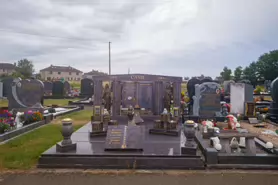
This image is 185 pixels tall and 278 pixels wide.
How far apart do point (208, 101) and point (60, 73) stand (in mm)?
90959

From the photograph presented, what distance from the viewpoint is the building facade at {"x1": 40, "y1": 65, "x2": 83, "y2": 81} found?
96150 mm

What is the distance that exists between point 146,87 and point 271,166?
978cm

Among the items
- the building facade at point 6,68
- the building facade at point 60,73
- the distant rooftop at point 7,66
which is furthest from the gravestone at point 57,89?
the distant rooftop at point 7,66

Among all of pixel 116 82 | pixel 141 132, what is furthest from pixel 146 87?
pixel 141 132

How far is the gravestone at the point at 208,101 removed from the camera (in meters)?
14.3

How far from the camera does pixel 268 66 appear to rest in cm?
6228

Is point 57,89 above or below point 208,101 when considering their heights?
above

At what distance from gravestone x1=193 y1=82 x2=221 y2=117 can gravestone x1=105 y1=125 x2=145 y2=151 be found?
7.35m

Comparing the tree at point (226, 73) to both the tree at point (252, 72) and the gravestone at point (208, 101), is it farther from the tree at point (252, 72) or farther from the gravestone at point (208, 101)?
the gravestone at point (208, 101)

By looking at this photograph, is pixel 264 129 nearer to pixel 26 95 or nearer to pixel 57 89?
pixel 26 95

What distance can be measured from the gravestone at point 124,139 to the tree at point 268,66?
62214 mm

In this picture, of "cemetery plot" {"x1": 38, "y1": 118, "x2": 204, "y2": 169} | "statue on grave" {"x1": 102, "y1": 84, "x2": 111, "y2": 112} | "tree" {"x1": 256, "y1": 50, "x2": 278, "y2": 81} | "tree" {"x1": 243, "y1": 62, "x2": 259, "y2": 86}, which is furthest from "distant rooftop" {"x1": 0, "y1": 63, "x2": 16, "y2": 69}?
"cemetery plot" {"x1": 38, "y1": 118, "x2": 204, "y2": 169}

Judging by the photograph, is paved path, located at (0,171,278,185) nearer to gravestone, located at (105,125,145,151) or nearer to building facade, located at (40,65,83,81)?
gravestone, located at (105,125,145,151)

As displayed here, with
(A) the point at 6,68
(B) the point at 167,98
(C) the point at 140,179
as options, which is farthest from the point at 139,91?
(A) the point at 6,68
